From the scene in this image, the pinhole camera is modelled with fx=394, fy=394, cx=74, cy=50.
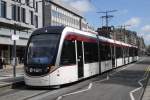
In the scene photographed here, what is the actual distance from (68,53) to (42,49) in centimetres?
167

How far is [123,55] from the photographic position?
46156mm

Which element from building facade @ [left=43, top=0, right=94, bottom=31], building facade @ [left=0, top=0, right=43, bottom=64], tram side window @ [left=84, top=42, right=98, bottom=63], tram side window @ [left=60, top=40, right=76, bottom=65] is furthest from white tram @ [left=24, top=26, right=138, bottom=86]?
building facade @ [left=43, top=0, right=94, bottom=31]

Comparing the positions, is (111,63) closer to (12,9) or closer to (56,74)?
(56,74)

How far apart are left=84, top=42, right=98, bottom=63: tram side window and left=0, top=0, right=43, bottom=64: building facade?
31924mm

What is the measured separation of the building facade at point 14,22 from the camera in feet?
200

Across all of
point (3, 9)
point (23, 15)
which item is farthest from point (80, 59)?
point (23, 15)

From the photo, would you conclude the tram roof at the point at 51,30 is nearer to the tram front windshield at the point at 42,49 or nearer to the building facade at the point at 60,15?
the tram front windshield at the point at 42,49

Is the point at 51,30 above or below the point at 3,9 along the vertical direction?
below

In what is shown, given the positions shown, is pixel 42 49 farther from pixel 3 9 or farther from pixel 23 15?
pixel 23 15

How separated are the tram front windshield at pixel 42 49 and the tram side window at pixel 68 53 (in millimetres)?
639

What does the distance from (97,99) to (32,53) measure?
5.75 metres

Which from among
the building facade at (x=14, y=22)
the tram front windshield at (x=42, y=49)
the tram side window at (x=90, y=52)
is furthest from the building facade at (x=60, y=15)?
the tram front windshield at (x=42, y=49)

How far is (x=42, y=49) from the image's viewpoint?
62.9 feet

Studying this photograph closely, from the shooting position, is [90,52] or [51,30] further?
[90,52]
